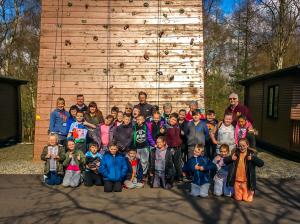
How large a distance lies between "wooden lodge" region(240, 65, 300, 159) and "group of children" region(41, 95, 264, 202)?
6820mm

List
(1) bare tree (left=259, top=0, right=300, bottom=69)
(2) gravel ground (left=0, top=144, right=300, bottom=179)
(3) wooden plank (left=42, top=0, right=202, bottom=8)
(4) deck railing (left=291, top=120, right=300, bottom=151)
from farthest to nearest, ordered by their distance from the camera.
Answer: (1) bare tree (left=259, top=0, right=300, bottom=69)
(4) deck railing (left=291, top=120, right=300, bottom=151)
(3) wooden plank (left=42, top=0, right=202, bottom=8)
(2) gravel ground (left=0, top=144, right=300, bottom=179)

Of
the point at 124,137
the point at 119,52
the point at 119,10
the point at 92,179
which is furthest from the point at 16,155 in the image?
the point at 124,137

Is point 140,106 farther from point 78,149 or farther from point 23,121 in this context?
point 23,121

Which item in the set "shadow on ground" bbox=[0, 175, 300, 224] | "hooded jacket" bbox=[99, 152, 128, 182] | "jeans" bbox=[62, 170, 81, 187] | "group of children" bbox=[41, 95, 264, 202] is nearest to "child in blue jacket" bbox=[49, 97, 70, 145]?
"group of children" bbox=[41, 95, 264, 202]

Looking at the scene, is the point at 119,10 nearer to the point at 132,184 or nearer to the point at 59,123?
the point at 59,123

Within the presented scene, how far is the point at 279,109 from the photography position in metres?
16.9

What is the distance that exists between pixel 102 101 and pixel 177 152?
13.5 ft

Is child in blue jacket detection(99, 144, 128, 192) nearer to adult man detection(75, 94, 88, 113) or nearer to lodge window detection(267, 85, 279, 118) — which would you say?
adult man detection(75, 94, 88, 113)

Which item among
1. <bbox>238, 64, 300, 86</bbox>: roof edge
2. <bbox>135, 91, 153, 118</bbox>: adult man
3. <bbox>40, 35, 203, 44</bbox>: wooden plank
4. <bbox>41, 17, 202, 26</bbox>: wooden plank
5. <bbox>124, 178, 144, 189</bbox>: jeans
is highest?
<bbox>41, 17, 202, 26</bbox>: wooden plank

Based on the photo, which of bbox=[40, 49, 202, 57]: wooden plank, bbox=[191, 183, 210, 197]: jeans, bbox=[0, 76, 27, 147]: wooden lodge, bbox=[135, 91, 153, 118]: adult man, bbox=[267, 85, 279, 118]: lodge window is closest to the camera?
bbox=[191, 183, 210, 197]: jeans

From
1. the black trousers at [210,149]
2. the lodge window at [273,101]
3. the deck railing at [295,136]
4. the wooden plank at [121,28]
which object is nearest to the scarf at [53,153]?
the black trousers at [210,149]

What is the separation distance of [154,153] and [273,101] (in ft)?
37.6

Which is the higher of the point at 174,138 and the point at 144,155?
the point at 174,138

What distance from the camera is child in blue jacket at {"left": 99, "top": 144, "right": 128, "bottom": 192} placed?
26.1 feet
